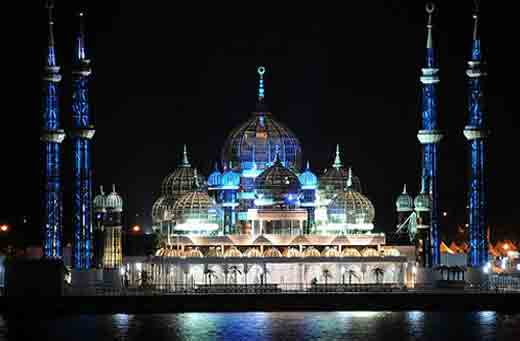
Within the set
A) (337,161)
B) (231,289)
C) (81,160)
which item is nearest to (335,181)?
(337,161)

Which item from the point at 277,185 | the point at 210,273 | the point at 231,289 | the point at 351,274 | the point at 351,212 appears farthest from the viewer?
the point at 351,212

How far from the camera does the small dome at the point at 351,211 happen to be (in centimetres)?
10394

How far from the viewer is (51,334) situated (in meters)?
84.0

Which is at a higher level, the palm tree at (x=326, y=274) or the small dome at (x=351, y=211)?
the small dome at (x=351, y=211)

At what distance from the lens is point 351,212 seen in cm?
10394

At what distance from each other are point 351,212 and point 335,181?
208 inches

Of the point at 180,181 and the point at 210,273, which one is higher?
the point at 180,181

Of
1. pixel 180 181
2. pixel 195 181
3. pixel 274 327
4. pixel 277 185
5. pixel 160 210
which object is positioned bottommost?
pixel 274 327

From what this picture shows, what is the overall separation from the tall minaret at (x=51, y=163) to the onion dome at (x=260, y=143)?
12.7 meters

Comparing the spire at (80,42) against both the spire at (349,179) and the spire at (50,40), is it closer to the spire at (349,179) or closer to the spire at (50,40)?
the spire at (50,40)

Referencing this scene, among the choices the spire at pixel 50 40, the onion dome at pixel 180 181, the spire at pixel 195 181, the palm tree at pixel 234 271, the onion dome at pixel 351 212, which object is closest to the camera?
the spire at pixel 50 40

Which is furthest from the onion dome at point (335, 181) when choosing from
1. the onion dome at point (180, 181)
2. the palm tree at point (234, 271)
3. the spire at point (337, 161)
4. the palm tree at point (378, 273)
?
the palm tree at point (234, 271)

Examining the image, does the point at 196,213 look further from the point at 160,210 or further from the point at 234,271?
the point at 160,210

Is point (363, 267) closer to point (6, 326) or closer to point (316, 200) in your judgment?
point (316, 200)
